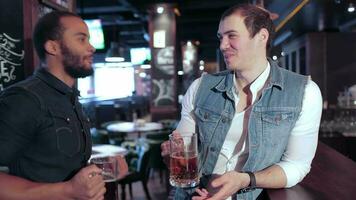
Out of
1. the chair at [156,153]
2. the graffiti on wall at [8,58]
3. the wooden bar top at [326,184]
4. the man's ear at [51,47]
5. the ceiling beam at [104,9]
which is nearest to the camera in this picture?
the wooden bar top at [326,184]

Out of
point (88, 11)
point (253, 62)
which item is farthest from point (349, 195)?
point (88, 11)

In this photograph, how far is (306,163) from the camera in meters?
1.49

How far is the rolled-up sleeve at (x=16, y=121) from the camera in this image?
1366mm

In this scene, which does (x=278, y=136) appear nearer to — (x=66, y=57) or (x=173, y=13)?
(x=66, y=57)

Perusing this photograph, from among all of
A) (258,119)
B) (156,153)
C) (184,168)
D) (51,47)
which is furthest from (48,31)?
(156,153)

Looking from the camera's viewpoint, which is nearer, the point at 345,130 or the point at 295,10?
the point at 345,130

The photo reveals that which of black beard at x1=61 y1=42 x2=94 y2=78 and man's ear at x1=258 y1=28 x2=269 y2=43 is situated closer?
man's ear at x1=258 y1=28 x2=269 y2=43

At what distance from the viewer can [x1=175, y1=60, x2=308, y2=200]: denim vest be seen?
1.50 meters

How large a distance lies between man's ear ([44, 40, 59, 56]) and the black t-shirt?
99mm

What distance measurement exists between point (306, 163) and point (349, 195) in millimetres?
194

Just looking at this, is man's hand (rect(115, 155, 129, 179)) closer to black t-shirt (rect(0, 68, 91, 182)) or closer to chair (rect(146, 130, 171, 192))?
black t-shirt (rect(0, 68, 91, 182))

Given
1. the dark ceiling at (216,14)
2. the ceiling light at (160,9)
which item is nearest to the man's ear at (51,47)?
the dark ceiling at (216,14)

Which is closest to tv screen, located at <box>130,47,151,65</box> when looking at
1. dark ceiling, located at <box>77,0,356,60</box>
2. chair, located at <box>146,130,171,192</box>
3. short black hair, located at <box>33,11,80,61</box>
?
dark ceiling, located at <box>77,0,356,60</box>

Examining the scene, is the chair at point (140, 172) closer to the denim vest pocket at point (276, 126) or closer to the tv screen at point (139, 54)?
the denim vest pocket at point (276, 126)
